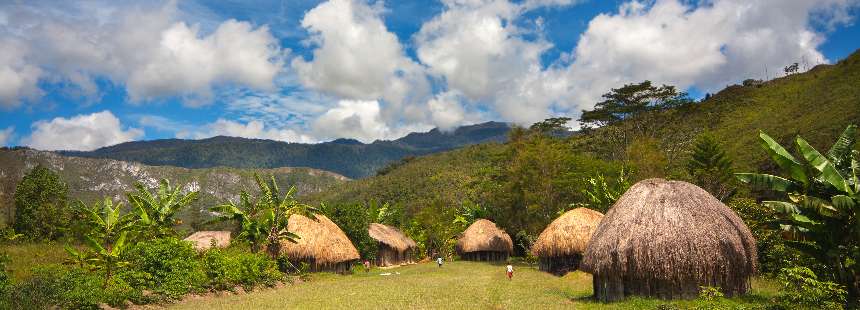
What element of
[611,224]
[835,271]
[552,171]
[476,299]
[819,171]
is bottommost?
[476,299]

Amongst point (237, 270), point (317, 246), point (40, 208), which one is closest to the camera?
point (237, 270)

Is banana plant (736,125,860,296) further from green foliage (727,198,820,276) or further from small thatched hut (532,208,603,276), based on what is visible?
small thatched hut (532,208,603,276)

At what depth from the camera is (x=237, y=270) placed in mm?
24953

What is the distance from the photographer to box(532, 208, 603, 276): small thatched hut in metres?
32.1

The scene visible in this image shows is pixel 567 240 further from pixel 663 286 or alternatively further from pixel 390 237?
pixel 390 237

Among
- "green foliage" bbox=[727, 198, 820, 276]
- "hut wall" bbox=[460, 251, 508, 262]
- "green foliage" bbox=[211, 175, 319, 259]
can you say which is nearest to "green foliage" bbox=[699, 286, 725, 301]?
"green foliage" bbox=[727, 198, 820, 276]

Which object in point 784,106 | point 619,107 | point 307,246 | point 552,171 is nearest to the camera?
point 307,246

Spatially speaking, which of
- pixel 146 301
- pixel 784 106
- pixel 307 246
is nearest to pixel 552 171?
pixel 307 246

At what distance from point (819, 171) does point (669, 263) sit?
17.3ft

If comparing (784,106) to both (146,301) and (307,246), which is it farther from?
(146,301)

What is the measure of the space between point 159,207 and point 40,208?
26116 mm

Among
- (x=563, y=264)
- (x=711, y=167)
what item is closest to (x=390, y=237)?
(x=563, y=264)

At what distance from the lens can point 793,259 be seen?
19.7 meters

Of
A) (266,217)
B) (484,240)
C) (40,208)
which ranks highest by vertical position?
(40,208)
